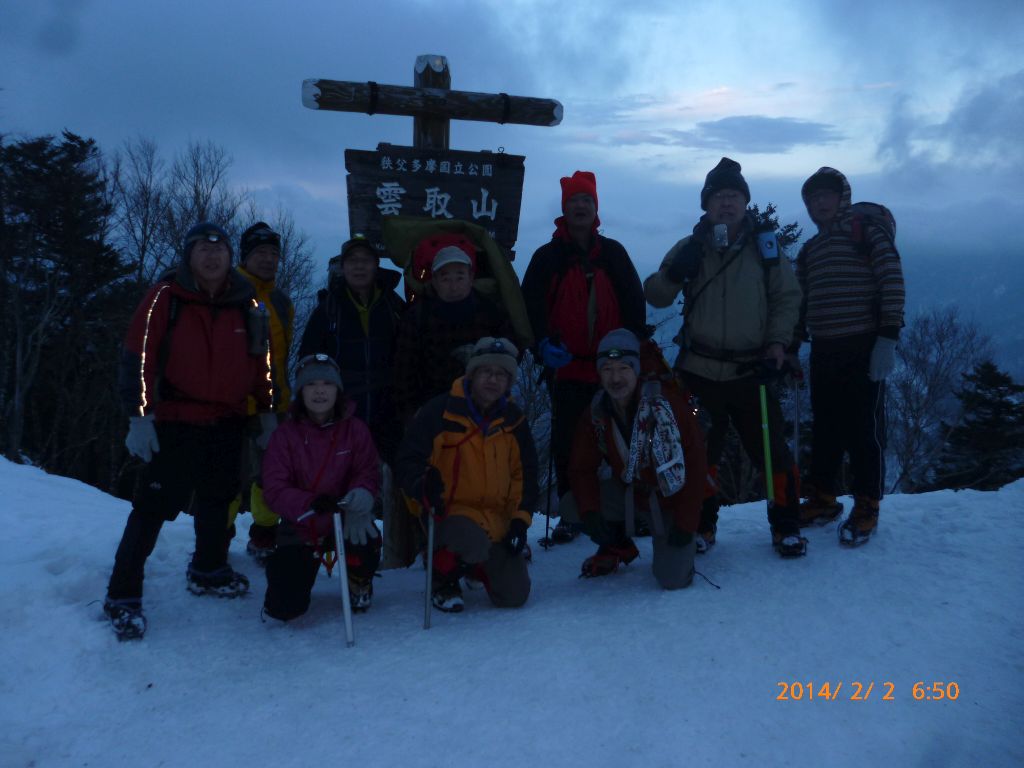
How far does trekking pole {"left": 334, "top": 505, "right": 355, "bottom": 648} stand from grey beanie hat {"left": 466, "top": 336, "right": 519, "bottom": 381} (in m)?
1.07

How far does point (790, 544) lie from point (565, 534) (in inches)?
68.5

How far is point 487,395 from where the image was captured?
12.5 feet

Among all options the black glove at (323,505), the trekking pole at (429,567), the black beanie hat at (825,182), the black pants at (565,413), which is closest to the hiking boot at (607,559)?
the black pants at (565,413)

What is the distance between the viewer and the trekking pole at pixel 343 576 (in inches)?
133

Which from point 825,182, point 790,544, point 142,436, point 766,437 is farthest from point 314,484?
point 825,182

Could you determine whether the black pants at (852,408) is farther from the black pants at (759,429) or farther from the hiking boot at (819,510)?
the black pants at (759,429)

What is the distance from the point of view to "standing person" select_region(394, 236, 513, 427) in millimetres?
4289

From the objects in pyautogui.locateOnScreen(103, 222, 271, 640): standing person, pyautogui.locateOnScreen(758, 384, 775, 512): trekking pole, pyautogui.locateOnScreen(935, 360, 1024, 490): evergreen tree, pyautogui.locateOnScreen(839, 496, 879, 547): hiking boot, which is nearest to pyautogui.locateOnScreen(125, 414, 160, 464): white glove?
pyautogui.locateOnScreen(103, 222, 271, 640): standing person

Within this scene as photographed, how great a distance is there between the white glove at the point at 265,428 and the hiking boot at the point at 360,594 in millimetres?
898

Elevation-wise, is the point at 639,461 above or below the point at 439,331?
below

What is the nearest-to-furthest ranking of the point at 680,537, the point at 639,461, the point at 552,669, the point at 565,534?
the point at 552,669 → the point at 680,537 → the point at 639,461 → the point at 565,534

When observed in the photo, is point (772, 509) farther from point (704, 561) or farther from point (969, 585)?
point (969, 585)

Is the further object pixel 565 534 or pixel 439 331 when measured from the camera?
pixel 565 534

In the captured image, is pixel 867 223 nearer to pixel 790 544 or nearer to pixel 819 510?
pixel 819 510
